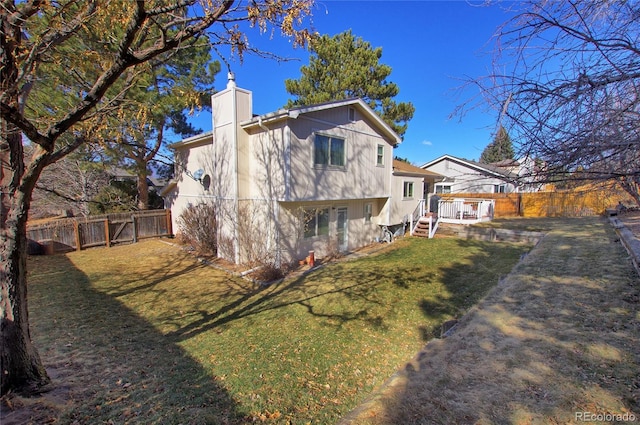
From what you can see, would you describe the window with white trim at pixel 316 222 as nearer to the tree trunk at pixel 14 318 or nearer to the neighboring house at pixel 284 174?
the neighboring house at pixel 284 174

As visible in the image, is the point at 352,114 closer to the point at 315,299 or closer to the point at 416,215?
the point at 315,299

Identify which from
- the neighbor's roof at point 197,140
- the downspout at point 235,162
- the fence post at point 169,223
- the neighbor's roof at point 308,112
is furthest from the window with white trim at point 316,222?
the fence post at point 169,223

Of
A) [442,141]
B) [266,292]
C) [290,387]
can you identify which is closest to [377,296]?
[266,292]

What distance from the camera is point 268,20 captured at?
2.91 m

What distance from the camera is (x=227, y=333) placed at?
5.37 meters

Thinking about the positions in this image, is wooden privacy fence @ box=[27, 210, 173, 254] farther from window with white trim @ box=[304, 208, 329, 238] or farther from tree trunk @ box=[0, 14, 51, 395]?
tree trunk @ box=[0, 14, 51, 395]

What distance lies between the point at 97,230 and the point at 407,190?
15813 mm

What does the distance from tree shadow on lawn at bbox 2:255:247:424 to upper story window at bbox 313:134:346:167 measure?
24.1 feet

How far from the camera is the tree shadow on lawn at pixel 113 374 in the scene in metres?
3.10

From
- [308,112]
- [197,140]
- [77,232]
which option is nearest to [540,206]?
[308,112]

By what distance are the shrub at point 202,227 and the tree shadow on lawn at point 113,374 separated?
521 cm

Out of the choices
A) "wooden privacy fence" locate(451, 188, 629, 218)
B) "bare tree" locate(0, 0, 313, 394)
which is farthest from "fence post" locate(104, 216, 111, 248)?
"wooden privacy fence" locate(451, 188, 629, 218)

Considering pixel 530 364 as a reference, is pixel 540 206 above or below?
above

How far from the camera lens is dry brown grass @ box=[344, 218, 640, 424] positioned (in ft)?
8.53
